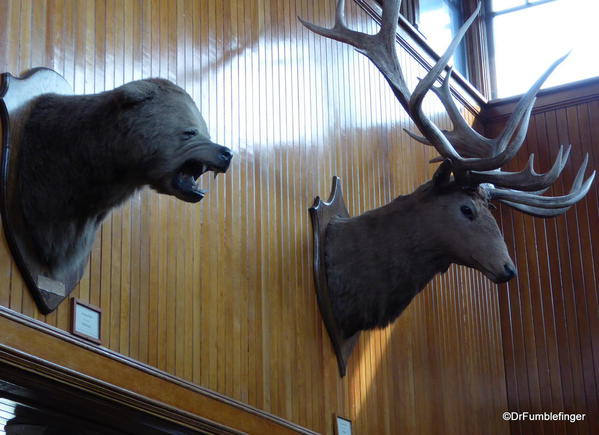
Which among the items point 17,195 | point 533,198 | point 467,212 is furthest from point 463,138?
point 17,195

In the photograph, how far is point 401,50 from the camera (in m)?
6.69

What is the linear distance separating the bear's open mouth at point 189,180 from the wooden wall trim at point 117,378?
0.59 metres

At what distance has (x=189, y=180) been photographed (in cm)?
372

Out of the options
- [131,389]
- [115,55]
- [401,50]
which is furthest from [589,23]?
[131,389]

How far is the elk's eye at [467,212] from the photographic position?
511 cm

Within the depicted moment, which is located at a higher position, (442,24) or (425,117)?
(442,24)

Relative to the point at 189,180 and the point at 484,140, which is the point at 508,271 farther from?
the point at 189,180

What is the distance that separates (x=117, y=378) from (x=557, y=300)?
3.97 meters

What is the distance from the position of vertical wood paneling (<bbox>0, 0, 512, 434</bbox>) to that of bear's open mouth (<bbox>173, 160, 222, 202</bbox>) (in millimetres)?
452

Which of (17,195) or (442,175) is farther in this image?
(442,175)

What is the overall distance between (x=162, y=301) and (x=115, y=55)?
0.93 metres

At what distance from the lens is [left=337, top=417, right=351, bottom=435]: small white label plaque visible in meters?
5.21

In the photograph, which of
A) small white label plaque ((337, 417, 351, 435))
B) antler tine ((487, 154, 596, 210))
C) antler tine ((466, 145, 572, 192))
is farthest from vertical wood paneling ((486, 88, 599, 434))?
small white label plaque ((337, 417, 351, 435))

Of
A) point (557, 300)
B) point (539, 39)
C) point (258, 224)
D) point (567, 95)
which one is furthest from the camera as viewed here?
point (539, 39)
